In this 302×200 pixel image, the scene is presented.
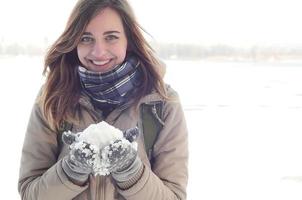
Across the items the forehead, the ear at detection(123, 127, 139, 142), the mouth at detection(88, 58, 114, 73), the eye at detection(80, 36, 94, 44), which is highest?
the forehead

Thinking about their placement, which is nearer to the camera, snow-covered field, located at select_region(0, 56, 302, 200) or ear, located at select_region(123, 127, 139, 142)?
ear, located at select_region(123, 127, 139, 142)

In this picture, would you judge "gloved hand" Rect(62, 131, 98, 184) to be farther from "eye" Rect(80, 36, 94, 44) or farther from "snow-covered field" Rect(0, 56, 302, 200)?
"snow-covered field" Rect(0, 56, 302, 200)

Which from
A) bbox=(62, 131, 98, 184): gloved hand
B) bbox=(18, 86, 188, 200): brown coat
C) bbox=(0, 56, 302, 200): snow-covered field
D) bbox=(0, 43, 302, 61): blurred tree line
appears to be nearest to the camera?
bbox=(62, 131, 98, 184): gloved hand

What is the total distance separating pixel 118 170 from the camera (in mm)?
1534

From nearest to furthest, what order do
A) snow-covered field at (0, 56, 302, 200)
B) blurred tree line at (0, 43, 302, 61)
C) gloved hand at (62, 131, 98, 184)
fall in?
1. gloved hand at (62, 131, 98, 184)
2. snow-covered field at (0, 56, 302, 200)
3. blurred tree line at (0, 43, 302, 61)

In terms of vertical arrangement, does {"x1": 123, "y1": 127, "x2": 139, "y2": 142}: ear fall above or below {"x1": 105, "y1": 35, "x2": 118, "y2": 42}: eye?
below

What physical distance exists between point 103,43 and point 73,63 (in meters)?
0.22

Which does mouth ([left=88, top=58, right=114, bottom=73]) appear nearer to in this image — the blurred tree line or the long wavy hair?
the long wavy hair

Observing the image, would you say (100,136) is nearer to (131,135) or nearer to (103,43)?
(131,135)

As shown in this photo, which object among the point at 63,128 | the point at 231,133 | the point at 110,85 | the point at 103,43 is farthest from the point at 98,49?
the point at 231,133

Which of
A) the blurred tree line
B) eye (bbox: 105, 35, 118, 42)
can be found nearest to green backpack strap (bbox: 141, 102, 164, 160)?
eye (bbox: 105, 35, 118, 42)

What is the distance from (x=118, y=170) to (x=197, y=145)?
4.88m

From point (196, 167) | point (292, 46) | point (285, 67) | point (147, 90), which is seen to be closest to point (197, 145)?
point (196, 167)

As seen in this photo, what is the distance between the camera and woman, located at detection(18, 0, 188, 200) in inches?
67.8
